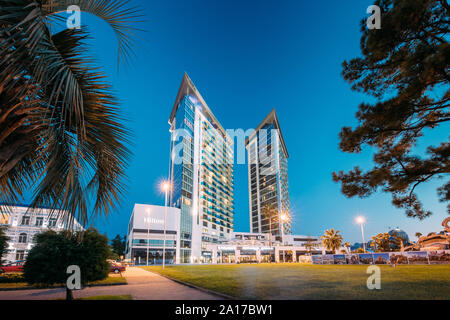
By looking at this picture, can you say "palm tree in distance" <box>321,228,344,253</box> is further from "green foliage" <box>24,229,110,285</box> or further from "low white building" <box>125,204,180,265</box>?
"green foliage" <box>24,229,110,285</box>

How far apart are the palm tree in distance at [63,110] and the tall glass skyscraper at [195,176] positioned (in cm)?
5872

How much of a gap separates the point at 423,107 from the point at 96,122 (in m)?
7.93

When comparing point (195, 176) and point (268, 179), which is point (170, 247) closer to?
point (195, 176)

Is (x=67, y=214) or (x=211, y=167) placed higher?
(x=211, y=167)

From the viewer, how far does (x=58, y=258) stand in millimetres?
7730

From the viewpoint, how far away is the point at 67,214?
10.9ft

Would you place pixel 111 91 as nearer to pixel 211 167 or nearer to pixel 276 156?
pixel 211 167

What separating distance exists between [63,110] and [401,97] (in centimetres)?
702

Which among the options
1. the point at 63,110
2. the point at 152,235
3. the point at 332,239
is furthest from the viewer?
the point at 152,235

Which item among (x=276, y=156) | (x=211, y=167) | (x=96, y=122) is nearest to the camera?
(x=96, y=122)

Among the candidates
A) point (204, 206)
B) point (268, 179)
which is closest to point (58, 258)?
point (204, 206)

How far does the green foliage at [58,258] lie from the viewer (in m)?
7.68

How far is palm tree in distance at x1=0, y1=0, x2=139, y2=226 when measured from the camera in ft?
8.96
